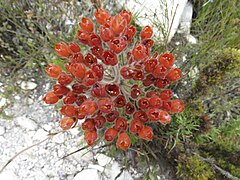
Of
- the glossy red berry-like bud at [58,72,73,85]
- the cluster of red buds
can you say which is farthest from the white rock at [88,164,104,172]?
the glossy red berry-like bud at [58,72,73,85]

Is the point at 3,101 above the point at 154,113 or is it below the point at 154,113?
below

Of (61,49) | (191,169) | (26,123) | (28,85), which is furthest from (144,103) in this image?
(28,85)

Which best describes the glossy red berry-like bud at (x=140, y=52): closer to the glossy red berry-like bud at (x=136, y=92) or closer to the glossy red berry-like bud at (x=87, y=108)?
the glossy red berry-like bud at (x=136, y=92)

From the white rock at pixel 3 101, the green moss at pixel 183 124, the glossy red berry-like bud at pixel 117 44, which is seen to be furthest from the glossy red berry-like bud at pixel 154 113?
the white rock at pixel 3 101

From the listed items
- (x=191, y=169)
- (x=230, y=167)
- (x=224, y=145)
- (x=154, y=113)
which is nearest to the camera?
(x=154, y=113)

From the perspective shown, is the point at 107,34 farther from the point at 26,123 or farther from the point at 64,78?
the point at 26,123

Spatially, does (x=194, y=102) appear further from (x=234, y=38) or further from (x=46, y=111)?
(x=46, y=111)

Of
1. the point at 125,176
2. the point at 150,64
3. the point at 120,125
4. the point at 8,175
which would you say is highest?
the point at 150,64
